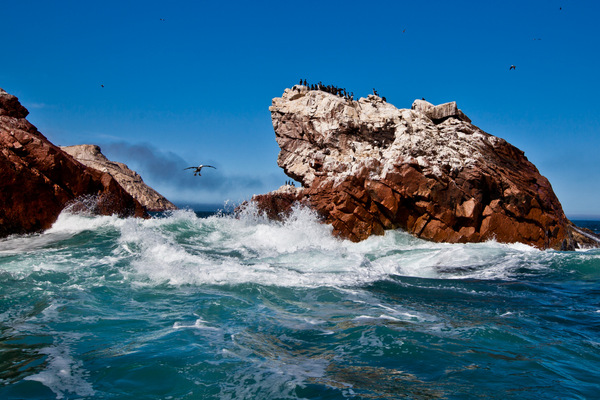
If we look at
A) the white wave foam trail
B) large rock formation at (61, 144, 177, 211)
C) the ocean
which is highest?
large rock formation at (61, 144, 177, 211)

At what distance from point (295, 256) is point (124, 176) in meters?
87.6

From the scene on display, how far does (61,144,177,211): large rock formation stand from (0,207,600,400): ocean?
81.3m

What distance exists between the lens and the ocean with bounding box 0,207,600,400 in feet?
15.2

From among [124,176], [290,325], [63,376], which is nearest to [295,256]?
[290,325]

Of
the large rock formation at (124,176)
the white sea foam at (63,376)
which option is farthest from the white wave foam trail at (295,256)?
the large rock formation at (124,176)

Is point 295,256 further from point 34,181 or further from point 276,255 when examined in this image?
point 34,181

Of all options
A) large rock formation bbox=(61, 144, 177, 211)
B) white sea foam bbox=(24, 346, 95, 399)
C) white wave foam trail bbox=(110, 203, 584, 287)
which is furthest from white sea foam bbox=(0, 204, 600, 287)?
large rock formation bbox=(61, 144, 177, 211)

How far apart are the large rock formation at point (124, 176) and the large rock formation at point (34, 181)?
2849 inches

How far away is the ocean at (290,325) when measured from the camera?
4621 millimetres

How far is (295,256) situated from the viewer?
45.3 ft

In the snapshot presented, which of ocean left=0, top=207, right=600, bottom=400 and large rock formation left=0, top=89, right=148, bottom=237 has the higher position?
large rock formation left=0, top=89, right=148, bottom=237

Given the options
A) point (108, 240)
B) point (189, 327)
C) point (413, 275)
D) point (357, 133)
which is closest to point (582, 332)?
point (413, 275)

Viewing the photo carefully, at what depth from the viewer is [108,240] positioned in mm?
14789

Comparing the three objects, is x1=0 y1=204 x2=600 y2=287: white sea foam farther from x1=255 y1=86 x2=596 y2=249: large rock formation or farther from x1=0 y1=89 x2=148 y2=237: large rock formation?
x1=255 y1=86 x2=596 y2=249: large rock formation
